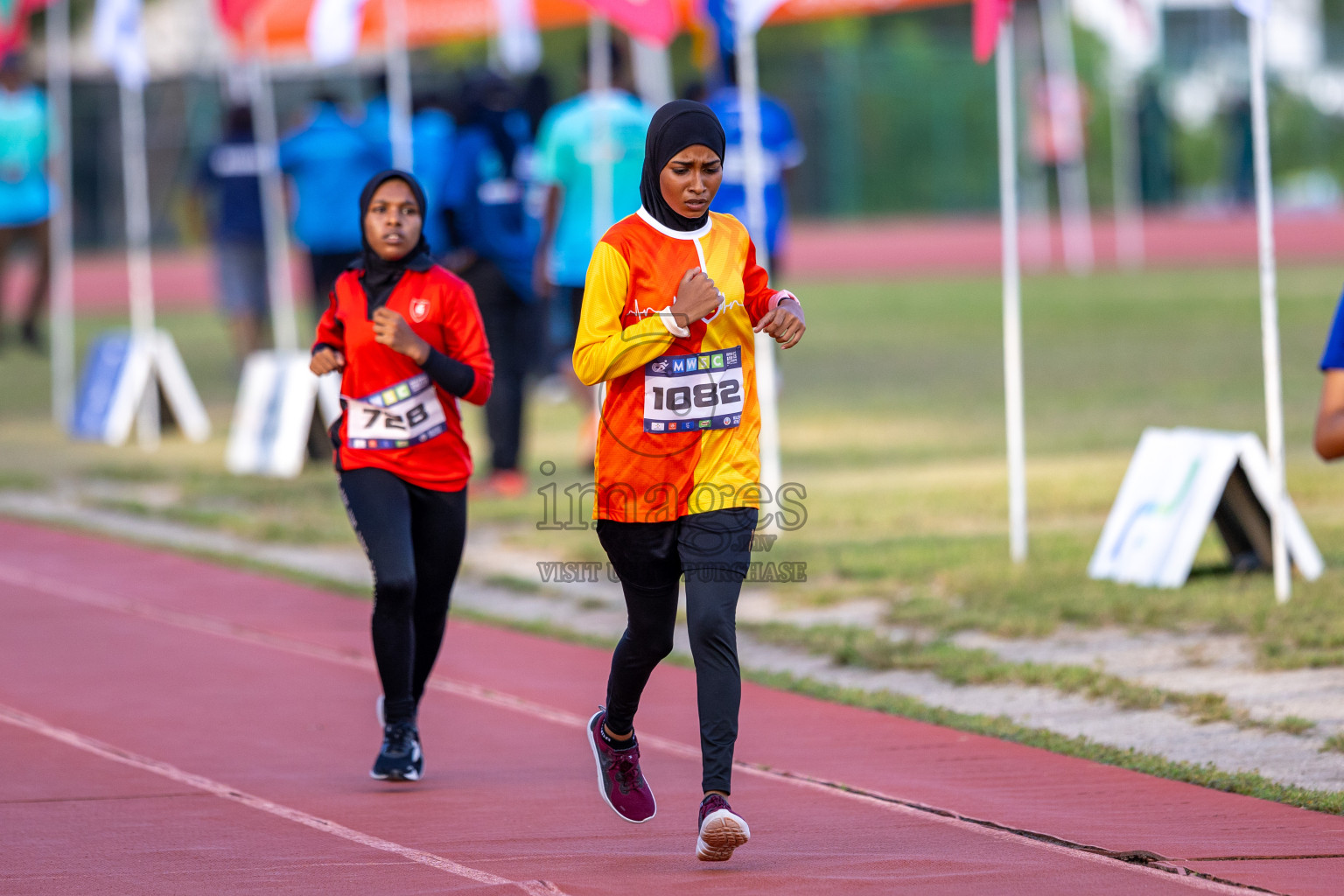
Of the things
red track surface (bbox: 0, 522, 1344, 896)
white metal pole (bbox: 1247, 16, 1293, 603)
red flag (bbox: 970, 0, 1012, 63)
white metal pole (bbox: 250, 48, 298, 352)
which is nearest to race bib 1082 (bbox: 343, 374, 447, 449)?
red track surface (bbox: 0, 522, 1344, 896)

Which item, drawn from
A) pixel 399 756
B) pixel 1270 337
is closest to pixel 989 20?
pixel 1270 337

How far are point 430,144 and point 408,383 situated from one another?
739 cm

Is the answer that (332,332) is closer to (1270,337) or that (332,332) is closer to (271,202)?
(1270,337)

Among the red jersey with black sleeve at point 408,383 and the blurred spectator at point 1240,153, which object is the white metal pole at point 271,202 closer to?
the red jersey with black sleeve at point 408,383

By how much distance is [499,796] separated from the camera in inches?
235

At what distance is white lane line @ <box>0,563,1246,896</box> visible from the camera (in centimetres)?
523

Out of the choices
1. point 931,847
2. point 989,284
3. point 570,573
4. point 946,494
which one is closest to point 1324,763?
point 931,847

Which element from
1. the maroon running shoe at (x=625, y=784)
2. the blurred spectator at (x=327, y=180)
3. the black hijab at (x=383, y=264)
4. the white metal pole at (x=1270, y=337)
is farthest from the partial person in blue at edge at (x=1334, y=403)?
the blurred spectator at (x=327, y=180)

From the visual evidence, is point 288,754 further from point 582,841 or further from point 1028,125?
point 1028,125

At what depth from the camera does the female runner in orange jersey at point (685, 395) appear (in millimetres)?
5039

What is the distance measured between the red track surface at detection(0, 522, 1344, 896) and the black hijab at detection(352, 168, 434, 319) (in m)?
1.55

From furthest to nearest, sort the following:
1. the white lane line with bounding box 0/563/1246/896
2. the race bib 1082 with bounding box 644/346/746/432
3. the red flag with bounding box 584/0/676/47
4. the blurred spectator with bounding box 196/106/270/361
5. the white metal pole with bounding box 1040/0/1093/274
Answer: the white metal pole with bounding box 1040/0/1093/274, the blurred spectator with bounding box 196/106/270/361, the red flag with bounding box 584/0/676/47, the white lane line with bounding box 0/563/1246/896, the race bib 1082 with bounding box 644/346/746/432

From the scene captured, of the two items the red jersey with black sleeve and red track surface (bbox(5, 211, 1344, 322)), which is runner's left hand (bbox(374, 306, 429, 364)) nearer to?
the red jersey with black sleeve

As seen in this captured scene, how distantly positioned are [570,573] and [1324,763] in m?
4.64
